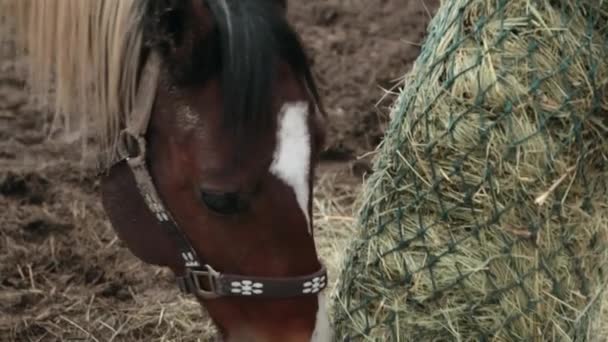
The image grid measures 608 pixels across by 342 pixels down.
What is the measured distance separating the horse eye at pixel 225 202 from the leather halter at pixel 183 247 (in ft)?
0.48

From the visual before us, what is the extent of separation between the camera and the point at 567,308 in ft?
8.36

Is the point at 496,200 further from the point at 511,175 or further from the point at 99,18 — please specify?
the point at 99,18

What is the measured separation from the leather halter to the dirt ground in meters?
1.04

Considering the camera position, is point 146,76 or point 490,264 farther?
point 490,264

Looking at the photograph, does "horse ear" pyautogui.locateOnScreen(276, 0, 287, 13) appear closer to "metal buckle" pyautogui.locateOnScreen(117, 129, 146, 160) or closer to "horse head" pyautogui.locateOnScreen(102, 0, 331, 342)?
"horse head" pyautogui.locateOnScreen(102, 0, 331, 342)

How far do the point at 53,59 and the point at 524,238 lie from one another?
44.3 inches

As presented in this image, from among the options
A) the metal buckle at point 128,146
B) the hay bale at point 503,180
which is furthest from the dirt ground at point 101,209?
the metal buckle at point 128,146

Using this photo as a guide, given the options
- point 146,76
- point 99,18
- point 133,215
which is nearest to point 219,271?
point 133,215

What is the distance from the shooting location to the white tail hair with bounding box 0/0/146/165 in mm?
2287

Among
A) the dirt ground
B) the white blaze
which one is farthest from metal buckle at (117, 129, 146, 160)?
the dirt ground

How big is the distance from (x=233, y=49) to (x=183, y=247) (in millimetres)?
469

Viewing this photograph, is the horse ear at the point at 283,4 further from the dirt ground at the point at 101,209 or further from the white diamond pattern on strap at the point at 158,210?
the dirt ground at the point at 101,209

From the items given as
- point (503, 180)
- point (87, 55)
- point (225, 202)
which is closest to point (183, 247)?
point (225, 202)

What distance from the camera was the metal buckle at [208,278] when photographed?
7.68 feet
